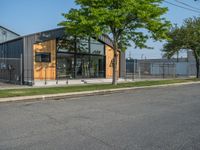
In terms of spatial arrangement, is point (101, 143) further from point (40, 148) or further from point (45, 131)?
point (45, 131)

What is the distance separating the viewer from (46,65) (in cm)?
2498

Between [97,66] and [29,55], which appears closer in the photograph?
[29,55]

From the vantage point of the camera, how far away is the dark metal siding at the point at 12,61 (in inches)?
941

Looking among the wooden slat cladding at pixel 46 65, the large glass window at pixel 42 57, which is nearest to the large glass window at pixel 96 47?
the wooden slat cladding at pixel 46 65

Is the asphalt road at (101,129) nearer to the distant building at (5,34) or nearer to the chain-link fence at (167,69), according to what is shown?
the distant building at (5,34)

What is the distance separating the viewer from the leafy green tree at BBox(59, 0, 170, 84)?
64.2 feet

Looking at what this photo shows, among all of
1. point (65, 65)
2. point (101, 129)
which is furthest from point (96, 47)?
point (101, 129)

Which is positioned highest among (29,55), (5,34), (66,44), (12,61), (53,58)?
(5,34)

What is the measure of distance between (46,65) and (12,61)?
322 centimetres

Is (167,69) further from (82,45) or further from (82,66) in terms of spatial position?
(82,45)

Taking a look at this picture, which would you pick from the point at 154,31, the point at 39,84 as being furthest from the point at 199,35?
the point at 39,84

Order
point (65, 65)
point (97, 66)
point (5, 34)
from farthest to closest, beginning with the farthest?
point (5, 34) → point (97, 66) → point (65, 65)

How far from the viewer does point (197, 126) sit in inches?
299

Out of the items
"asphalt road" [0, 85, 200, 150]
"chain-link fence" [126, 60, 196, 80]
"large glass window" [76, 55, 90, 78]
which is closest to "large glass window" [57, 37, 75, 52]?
"large glass window" [76, 55, 90, 78]
